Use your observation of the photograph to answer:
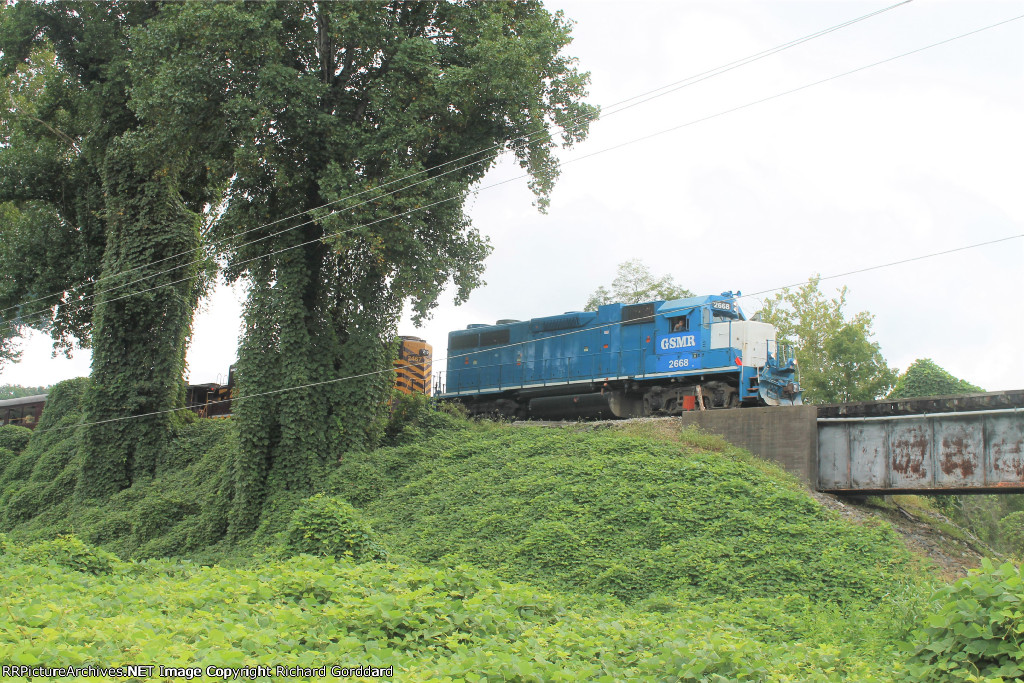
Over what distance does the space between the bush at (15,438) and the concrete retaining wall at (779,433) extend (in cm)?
2988

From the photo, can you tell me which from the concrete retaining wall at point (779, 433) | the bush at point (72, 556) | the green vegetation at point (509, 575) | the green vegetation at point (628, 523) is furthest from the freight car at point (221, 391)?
the bush at point (72, 556)

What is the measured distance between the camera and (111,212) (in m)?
25.3

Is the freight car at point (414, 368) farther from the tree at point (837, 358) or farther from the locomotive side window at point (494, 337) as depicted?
the tree at point (837, 358)

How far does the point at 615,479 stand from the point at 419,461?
19.7 ft

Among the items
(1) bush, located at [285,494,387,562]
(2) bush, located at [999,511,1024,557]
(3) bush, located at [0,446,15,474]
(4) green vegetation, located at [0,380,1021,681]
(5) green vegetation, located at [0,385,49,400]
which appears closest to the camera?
(4) green vegetation, located at [0,380,1021,681]

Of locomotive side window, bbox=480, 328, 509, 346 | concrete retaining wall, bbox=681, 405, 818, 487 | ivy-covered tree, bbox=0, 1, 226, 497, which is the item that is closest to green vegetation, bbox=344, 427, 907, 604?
concrete retaining wall, bbox=681, 405, 818, 487

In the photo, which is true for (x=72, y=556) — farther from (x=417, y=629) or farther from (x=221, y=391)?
(x=221, y=391)

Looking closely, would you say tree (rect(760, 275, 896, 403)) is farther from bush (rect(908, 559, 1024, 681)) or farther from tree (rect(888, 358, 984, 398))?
bush (rect(908, 559, 1024, 681))

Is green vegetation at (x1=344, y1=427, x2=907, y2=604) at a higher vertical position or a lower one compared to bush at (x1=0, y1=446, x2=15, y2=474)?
higher

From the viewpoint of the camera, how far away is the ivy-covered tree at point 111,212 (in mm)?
24750

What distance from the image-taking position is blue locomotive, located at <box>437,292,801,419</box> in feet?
67.0

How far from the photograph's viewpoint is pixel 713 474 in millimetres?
15109

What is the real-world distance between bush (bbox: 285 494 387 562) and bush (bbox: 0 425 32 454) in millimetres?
25046

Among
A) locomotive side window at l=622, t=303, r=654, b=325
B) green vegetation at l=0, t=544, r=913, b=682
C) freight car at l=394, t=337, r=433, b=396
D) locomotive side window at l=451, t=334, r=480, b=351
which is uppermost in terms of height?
locomotive side window at l=622, t=303, r=654, b=325
